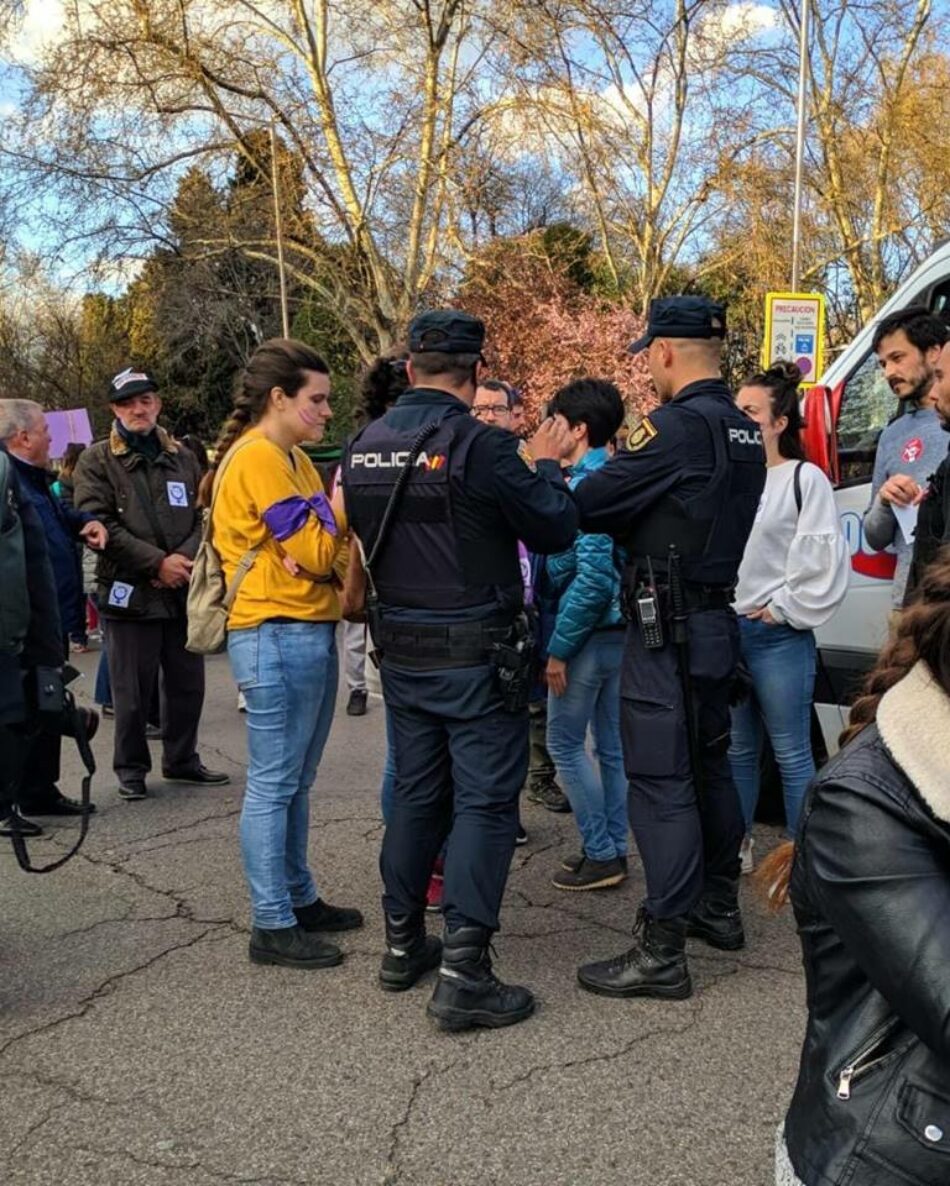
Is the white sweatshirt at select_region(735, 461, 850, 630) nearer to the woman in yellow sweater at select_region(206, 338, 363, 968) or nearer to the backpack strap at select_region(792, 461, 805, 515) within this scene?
the backpack strap at select_region(792, 461, 805, 515)

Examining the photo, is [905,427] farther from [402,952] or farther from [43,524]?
[43,524]

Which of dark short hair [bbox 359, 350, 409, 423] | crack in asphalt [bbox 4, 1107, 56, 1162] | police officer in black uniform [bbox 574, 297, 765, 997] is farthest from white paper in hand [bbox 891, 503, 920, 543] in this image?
crack in asphalt [bbox 4, 1107, 56, 1162]

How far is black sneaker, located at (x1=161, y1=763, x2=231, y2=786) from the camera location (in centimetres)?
576

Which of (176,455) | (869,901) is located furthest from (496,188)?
(869,901)

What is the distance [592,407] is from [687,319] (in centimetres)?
61

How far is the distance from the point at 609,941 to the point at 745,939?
0.45 meters

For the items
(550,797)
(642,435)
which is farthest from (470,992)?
(550,797)

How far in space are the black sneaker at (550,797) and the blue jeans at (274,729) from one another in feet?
6.03

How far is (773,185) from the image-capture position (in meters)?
21.6

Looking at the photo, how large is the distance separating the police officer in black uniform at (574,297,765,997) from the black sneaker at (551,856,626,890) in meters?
0.82

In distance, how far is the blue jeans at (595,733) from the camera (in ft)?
13.3

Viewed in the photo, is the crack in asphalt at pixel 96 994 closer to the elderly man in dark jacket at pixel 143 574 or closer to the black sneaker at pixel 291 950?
the black sneaker at pixel 291 950

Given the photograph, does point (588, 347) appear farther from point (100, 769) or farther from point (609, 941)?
point (609, 941)

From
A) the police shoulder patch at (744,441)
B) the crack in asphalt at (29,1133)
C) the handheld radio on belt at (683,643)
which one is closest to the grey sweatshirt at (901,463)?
the police shoulder patch at (744,441)
